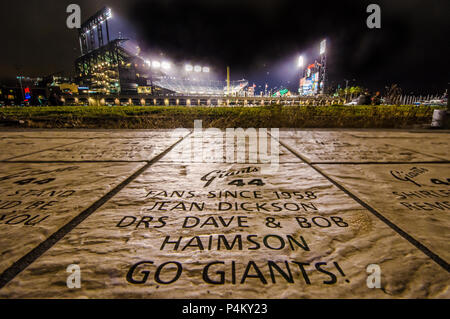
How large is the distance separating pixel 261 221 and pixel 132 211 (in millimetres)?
921

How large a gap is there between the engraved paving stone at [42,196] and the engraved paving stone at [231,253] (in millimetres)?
185

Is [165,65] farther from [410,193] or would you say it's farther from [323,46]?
[410,193]

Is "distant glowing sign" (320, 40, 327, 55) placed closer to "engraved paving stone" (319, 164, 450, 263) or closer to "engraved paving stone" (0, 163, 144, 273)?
"engraved paving stone" (319, 164, 450, 263)

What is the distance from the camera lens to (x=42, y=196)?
67.7 inches

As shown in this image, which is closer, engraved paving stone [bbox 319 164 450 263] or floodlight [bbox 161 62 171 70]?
engraved paving stone [bbox 319 164 450 263]

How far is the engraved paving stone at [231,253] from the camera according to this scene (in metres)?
0.86

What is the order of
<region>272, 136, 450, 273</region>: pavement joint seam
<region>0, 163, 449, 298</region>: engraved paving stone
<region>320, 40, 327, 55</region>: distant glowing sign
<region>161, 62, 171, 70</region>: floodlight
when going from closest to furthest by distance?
<region>0, 163, 449, 298</region>: engraved paving stone < <region>272, 136, 450, 273</region>: pavement joint seam < <region>320, 40, 327, 55</region>: distant glowing sign < <region>161, 62, 171, 70</region>: floodlight

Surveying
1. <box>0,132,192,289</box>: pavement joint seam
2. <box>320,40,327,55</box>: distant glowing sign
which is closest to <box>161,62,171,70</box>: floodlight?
<box>320,40,327,55</box>: distant glowing sign

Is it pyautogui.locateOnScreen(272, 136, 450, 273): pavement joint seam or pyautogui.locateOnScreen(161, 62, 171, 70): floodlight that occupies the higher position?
pyautogui.locateOnScreen(161, 62, 171, 70): floodlight

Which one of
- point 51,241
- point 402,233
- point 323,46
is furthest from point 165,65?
point 402,233

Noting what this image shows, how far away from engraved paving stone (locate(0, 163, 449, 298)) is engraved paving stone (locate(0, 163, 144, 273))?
0.61 feet

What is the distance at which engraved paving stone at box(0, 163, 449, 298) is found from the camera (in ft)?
2.81

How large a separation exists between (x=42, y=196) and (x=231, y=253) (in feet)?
5.62
